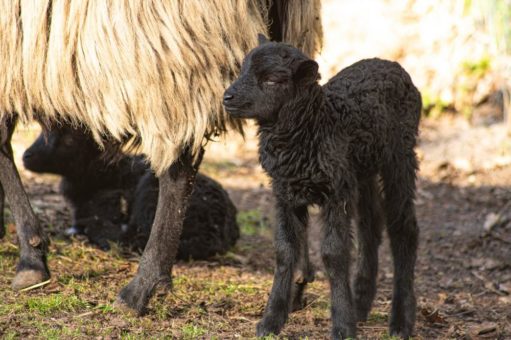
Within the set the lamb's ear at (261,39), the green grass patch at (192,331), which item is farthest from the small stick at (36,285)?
the lamb's ear at (261,39)

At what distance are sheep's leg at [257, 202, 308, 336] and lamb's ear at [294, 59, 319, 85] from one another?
0.65 meters

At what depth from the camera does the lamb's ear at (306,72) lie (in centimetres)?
394

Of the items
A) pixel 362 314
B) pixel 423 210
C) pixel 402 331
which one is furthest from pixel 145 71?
pixel 423 210

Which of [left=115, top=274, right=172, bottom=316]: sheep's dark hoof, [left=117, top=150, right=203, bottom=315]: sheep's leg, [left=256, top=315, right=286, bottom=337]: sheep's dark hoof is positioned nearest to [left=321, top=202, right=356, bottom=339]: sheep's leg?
[left=256, top=315, right=286, bottom=337]: sheep's dark hoof

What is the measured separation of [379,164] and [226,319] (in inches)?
48.7

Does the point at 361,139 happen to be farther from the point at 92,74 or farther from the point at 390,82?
the point at 92,74

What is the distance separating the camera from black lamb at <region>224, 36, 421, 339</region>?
398 cm

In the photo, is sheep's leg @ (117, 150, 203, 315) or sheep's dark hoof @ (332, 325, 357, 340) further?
sheep's leg @ (117, 150, 203, 315)

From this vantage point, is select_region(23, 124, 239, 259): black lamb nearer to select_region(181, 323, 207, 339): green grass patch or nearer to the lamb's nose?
select_region(181, 323, 207, 339): green grass patch

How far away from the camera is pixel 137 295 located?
4.72m

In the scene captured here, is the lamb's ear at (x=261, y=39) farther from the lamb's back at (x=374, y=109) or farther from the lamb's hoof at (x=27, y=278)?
the lamb's hoof at (x=27, y=278)

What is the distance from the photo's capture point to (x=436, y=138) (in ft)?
34.3

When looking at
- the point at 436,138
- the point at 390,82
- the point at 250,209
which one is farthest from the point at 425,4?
the point at 390,82

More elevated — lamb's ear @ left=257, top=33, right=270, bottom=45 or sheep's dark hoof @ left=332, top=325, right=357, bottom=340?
lamb's ear @ left=257, top=33, right=270, bottom=45
